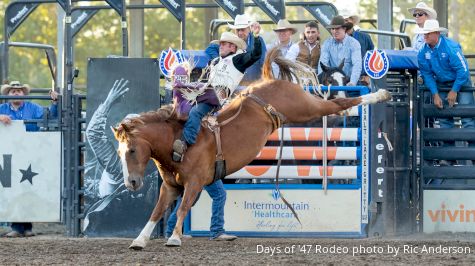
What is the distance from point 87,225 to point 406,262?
3532mm

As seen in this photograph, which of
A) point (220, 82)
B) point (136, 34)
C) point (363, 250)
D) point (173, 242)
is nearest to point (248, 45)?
point (220, 82)

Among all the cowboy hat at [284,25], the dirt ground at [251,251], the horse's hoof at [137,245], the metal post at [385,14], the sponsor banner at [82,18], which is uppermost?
the sponsor banner at [82,18]

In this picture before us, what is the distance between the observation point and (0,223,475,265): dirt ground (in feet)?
26.1

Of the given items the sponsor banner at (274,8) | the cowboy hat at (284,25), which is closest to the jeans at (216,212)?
the cowboy hat at (284,25)

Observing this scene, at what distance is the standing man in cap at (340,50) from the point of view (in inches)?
412

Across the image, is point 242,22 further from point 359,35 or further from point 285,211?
point 285,211

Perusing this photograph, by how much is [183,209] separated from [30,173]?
219 cm

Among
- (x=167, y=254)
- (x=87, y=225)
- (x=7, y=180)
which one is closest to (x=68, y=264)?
(x=167, y=254)

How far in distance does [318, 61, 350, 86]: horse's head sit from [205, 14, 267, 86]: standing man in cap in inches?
23.6

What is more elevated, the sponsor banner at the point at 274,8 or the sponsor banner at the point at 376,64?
the sponsor banner at the point at 274,8

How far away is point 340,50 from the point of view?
10.5m

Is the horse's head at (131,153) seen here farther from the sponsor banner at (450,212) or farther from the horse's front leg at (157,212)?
the sponsor banner at (450,212)

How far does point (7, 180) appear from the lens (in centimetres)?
1063

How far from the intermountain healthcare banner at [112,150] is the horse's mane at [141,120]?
72cm
